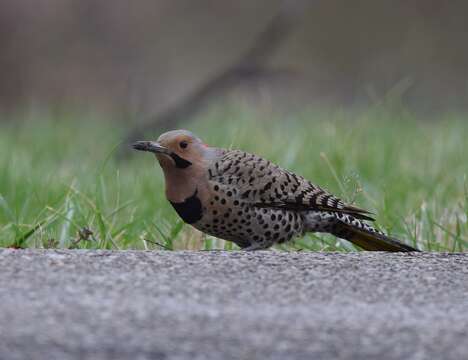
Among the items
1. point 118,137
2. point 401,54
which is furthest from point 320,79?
point 118,137

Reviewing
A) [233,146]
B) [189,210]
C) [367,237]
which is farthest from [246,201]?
[233,146]

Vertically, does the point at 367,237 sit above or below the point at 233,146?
below

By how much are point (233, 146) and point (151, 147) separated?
248 cm

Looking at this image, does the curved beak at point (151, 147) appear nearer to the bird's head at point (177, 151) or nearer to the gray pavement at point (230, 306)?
the bird's head at point (177, 151)

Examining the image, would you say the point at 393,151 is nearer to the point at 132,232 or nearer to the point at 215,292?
the point at 132,232

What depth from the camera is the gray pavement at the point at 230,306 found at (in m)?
3.02

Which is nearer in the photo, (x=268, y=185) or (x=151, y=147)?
(x=151, y=147)

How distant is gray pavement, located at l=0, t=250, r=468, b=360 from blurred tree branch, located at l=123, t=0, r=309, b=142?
5.89 m

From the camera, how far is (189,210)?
200 inches

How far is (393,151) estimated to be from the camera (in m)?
8.05

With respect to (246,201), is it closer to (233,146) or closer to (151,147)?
(151,147)

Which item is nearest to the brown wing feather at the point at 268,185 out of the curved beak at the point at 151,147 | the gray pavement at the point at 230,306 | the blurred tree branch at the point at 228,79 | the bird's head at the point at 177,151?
the bird's head at the point at 177,151

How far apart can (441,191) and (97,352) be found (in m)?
4.23

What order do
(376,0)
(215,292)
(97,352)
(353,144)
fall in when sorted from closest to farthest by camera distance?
1. (97,352)
2. (215,292)
3. (353,144)
4. (376,0)
